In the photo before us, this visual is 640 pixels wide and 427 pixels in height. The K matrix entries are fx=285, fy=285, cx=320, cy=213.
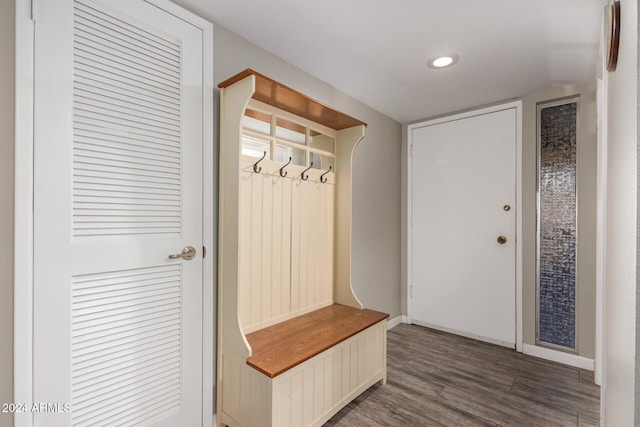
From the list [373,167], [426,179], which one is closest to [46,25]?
[373,167]

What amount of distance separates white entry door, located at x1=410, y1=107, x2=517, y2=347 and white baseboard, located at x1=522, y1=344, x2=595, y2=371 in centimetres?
14

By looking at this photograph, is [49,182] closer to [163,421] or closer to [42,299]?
[42,299]

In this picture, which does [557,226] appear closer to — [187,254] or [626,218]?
[626,218]

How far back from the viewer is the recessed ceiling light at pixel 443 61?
1937mm

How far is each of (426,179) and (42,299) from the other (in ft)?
10.2

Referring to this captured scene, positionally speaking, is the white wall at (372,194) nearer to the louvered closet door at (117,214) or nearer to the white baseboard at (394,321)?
the white baseboard at (394,321)

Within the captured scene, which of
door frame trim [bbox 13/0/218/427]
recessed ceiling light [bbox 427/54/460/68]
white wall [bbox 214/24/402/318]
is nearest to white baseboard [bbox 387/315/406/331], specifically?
white wall [bbox 214/24/402/318]

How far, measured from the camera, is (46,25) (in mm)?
1085

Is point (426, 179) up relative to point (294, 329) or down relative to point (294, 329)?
up

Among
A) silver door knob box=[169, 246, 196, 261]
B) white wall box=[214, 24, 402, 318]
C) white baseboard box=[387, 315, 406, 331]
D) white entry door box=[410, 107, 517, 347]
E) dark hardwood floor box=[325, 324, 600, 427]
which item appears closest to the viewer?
silver door knob box=[169, 246, 196, 261]

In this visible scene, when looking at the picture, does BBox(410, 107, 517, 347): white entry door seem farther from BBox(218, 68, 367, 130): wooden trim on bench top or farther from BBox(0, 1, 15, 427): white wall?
BBox(0, 1, 15, 427): white wall

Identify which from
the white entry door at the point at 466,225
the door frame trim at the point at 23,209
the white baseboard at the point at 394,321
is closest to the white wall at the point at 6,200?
the door frame trim at the point at 23,209

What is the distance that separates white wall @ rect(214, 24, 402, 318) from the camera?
222 cm

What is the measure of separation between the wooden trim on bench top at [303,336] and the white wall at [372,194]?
60cm
